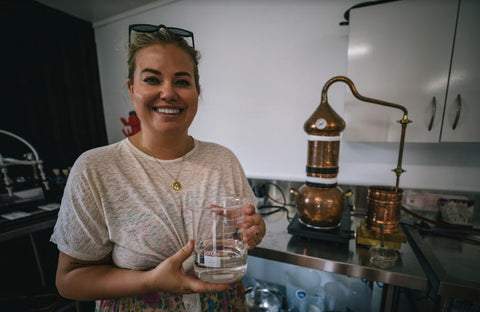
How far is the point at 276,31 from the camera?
1.51 m

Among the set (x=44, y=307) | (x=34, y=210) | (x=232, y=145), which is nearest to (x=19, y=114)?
(x=34, y=210)

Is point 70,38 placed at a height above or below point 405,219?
above

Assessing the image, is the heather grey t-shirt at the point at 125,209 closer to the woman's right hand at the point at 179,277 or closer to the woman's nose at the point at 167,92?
the woman's right hand at the point at 179,277

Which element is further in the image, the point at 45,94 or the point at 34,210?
the point at 45,94

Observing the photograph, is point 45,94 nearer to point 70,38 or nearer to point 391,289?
point 70,38

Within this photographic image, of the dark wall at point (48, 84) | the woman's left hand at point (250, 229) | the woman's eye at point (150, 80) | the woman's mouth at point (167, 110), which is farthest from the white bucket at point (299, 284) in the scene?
the dark wall at point (48, 84)

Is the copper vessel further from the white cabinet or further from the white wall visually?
the white wall

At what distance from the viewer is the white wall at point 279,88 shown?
1346 millimetres

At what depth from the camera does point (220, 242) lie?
0.58 meters

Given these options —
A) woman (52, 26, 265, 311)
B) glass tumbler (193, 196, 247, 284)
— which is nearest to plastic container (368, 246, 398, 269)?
woman (52, 26, 265, 311)

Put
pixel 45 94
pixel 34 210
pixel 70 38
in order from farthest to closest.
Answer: pixel 70 38, pixel 45 94, pixel 34 210

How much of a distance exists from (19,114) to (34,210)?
0.87 meters

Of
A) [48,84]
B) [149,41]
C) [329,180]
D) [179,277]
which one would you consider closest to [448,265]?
[329,180]

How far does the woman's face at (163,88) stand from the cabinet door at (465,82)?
4.13 feet
